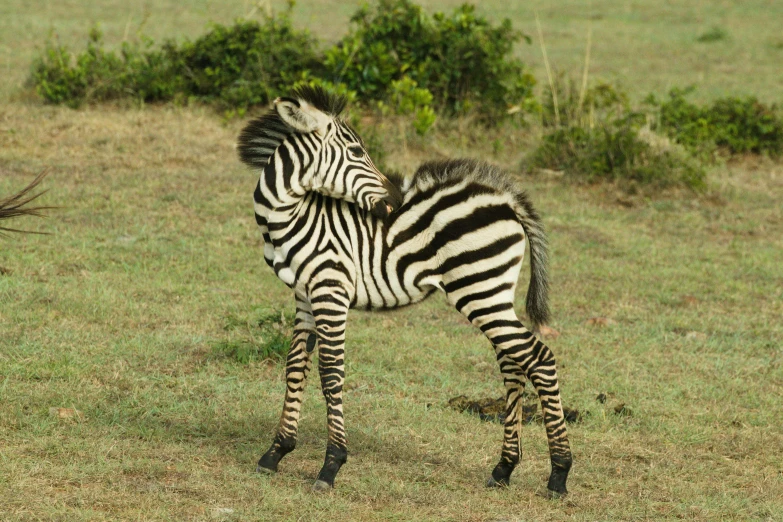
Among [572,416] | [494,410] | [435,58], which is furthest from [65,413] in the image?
[435,58]

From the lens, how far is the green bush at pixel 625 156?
11727 mm

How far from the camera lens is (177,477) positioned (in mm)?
5062

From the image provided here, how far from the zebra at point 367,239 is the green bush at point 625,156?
6821 millimetres

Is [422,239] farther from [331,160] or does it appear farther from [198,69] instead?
[198,69]

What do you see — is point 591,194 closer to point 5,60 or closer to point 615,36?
point 5,60

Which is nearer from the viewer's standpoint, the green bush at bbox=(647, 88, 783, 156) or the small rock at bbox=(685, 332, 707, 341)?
the small rock at bbox=(685, 332, 707, 341)

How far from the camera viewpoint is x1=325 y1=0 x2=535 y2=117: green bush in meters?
12.9

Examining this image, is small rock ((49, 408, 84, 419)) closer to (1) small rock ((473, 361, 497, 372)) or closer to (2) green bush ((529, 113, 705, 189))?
(1) small rock ((473, 361, 497, 372))

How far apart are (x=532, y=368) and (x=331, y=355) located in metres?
1.05

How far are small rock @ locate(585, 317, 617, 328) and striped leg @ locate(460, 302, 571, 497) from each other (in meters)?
3.01

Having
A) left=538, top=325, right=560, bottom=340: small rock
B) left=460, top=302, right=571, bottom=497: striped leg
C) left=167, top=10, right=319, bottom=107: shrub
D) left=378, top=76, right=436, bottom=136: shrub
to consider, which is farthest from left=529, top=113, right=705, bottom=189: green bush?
left=460, top=302, right=571, bottom=497: striped leg

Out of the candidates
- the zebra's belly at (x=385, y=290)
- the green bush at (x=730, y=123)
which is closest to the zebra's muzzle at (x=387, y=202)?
the zebra's belly at (x=385, y=290)

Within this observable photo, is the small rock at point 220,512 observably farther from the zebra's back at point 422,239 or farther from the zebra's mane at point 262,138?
the zebra's mane at point 262,138

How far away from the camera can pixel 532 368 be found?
513 cm
